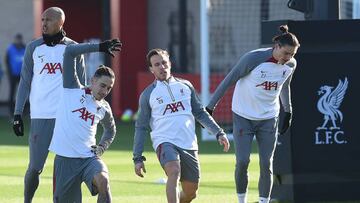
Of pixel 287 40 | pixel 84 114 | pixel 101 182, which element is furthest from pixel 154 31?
pixel 101 182

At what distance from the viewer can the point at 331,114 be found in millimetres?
12828

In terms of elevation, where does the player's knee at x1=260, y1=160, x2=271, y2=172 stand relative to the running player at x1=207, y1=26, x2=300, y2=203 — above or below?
below

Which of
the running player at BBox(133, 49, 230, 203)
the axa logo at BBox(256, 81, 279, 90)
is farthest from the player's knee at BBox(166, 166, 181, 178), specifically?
the axa logo at BBox(256, 81, 279, 90)

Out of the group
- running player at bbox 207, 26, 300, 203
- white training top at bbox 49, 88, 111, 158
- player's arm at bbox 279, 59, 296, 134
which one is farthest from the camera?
player's arm at bbox 279, 59, 296, 134

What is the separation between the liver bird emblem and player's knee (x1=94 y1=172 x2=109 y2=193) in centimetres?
355

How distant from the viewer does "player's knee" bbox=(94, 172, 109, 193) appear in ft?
32.9

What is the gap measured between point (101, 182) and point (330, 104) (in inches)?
146

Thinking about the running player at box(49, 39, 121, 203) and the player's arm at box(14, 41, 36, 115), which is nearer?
the running player at box(49, 39, 121, 203)

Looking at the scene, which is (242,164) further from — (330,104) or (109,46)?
(109,46)

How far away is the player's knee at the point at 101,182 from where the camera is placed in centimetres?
1003

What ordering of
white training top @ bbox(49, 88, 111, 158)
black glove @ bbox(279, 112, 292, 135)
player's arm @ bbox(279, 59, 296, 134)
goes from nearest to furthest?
1. white training top @ bbox(49, 88, 111, 158)
2. player's arm @ bbox(279, 59, 296, 134)
3. black glove @ bbox(279, 112, 292, 135)

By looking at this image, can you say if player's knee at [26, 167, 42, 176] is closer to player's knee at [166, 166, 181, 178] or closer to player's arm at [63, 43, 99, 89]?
player's arm at [63, 43, 99, 89]

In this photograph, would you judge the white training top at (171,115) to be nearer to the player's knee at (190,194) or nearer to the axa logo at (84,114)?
the player's knee at (190,194)

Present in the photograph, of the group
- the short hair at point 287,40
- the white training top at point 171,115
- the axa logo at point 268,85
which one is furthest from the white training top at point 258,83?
the white training top at point 171,115
